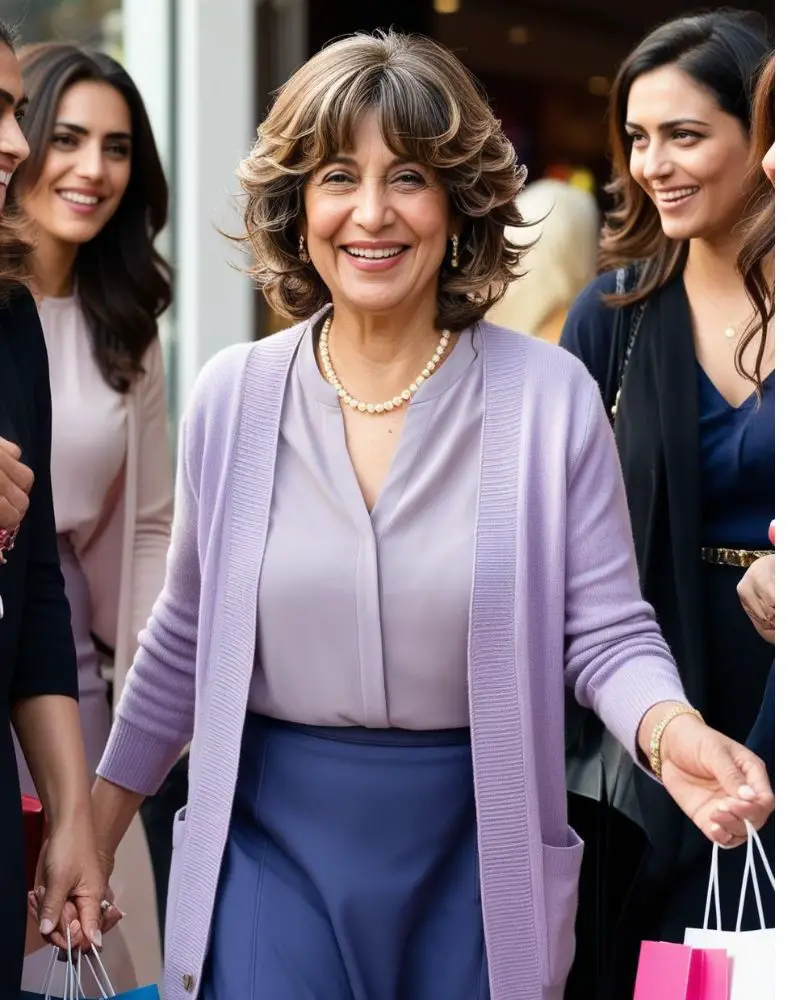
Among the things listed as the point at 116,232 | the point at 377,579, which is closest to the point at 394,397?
the point at 377,579

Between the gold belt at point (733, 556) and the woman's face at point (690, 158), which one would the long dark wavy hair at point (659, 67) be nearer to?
the woman's face at point (690, 158)

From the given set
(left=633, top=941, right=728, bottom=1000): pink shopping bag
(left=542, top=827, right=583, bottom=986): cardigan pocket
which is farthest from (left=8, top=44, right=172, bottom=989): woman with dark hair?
(left=633, top=941, right=728, bottom=1000): pink shopping bag

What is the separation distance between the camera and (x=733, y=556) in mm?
3436

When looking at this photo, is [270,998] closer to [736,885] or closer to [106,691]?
[736,885]

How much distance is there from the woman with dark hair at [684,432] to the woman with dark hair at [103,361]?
1075mm

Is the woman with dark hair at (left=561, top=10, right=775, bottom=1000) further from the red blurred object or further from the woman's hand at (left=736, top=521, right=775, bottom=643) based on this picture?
the red blurred object

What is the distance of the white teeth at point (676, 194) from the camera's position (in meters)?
3.62

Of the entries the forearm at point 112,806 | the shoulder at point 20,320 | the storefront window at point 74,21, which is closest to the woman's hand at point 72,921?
the forearm at point 112,806

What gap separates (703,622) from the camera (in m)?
3.42

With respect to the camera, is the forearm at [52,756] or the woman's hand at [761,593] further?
the woman's hand at [761,593]

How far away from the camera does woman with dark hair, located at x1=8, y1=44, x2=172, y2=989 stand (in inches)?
159

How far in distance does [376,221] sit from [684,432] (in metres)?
1.01

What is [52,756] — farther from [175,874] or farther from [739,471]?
[739,471]
